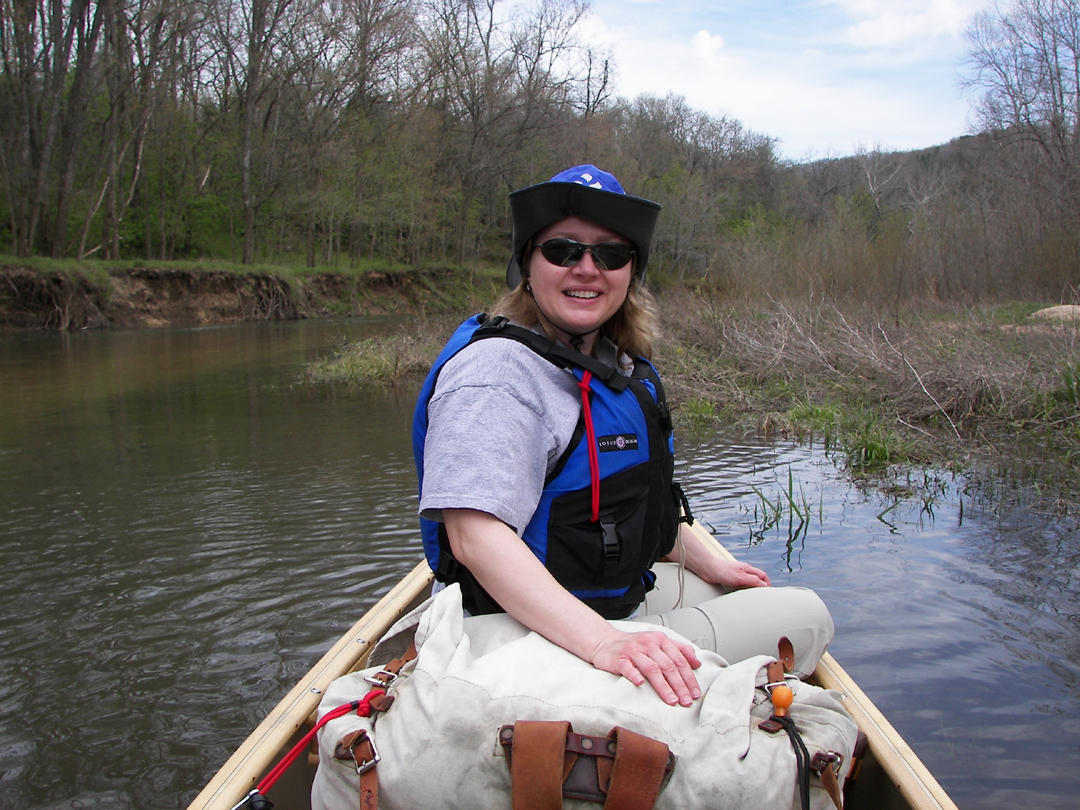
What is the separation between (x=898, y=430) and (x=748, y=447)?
4.28 ft

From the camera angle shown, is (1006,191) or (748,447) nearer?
(748,447)

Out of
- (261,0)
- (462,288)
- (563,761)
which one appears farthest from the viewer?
(462,288)

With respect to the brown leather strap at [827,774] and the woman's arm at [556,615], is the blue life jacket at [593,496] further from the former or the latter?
the brown leather strap at [827,774]

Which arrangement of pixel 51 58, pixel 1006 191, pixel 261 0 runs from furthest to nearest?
pixel 261 0
pixel 51 58
pixel 1006 191

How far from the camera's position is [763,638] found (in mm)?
2088

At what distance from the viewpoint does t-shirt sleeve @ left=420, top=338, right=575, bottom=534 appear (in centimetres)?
172

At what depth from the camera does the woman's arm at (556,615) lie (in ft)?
5.17

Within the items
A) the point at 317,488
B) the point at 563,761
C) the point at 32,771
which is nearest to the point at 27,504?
the point at 317,488

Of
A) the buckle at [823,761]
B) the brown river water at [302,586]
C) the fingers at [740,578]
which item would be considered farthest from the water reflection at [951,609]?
the buckle at [823,761]

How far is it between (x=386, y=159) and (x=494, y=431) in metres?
37.7

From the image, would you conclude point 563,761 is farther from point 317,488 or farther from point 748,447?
point 748,447

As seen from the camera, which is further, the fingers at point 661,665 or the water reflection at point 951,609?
the water reflection at point 951,609

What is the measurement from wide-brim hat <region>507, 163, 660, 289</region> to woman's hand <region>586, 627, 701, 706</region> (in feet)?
2.99

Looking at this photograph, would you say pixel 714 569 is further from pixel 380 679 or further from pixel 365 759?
pixel 365 759
